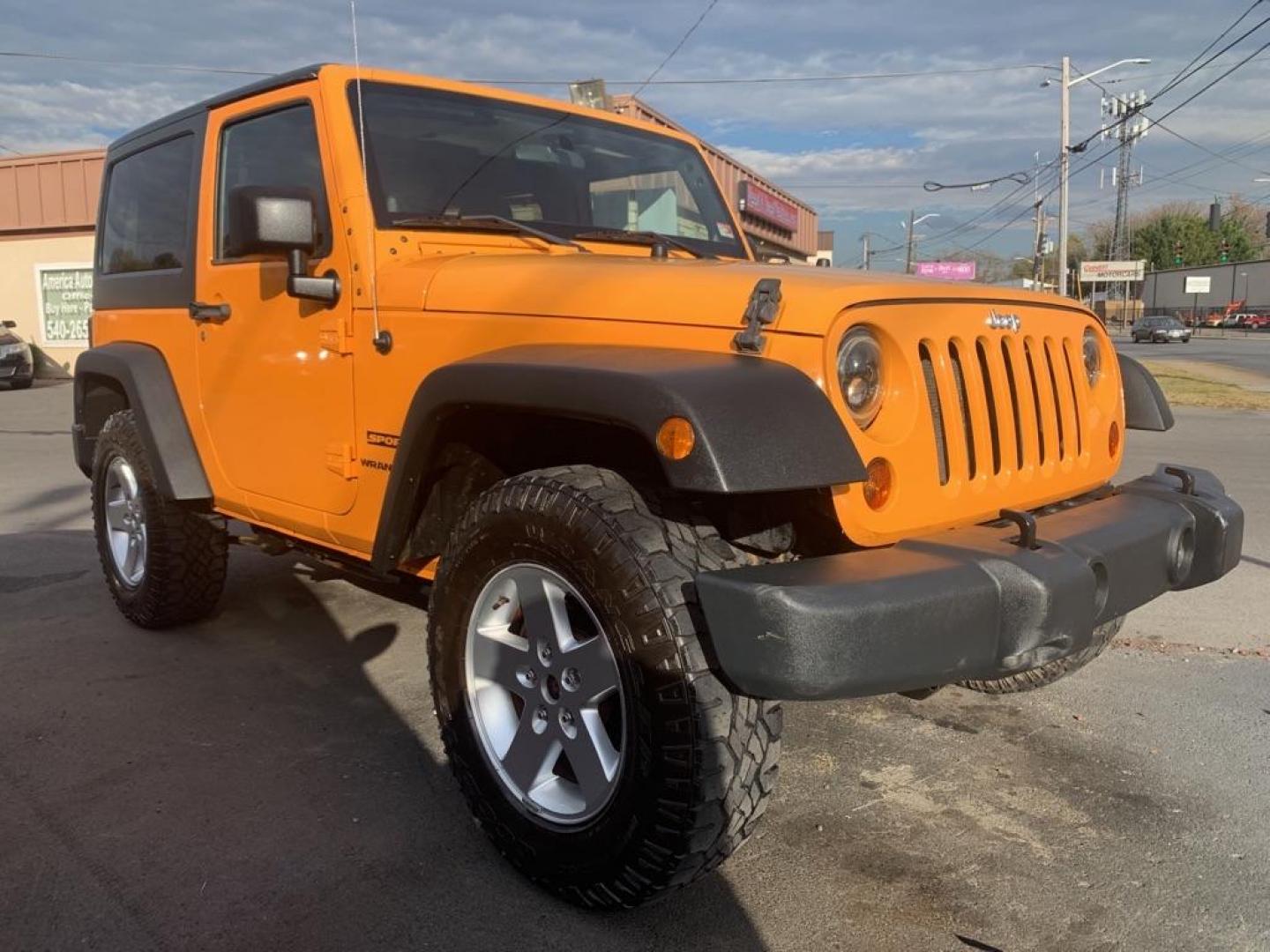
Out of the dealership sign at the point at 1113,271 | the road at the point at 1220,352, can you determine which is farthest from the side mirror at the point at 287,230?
the dealership sign at the point at 1113,271

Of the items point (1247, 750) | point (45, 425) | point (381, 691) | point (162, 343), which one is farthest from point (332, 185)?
point (45, 425)

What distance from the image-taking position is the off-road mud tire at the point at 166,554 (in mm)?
4473

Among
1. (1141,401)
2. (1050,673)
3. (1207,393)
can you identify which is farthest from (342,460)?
(1207,393)

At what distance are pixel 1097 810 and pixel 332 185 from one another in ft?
9.76

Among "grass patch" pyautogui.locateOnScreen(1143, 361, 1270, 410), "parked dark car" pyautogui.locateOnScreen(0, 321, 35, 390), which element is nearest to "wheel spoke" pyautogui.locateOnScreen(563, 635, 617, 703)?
"grass patch" pyautogui.locateOnScreen(1143, 361, 1270, 410)

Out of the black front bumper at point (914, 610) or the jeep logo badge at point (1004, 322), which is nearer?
the black front bumper at point (914, 610)

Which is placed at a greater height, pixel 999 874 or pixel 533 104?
pixel 533 104

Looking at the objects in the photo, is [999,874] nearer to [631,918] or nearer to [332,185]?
[631,918]

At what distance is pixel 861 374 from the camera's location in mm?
2467

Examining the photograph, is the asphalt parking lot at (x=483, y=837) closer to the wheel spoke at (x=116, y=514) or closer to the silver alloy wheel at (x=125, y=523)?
the silver alloy wheel at (x=125, y=523)

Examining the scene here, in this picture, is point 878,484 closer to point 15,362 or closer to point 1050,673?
point 1050,673

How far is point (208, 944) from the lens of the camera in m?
2.45

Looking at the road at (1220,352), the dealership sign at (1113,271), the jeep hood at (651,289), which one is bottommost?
the road at (1220,352)

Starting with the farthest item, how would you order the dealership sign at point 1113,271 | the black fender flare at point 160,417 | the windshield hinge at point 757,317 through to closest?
1. the dealership sign at point 1113,271
2. the black fender flare at point 160,417
3. the windshield hinge at point 757,317
